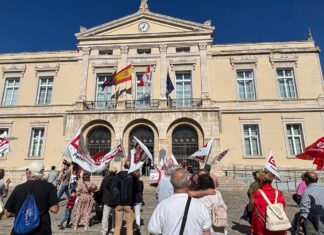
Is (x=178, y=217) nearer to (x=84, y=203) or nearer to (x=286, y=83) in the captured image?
(x=84, y=203)

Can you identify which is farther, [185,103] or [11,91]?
[11,91]

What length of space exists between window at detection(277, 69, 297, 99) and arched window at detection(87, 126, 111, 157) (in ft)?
46.3

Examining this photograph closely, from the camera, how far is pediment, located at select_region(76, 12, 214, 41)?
2241 cm

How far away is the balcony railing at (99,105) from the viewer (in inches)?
816

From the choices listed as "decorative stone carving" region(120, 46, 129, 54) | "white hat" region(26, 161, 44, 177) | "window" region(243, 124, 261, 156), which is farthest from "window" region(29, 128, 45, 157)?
"white hat" region(26, 161, 44, 177)

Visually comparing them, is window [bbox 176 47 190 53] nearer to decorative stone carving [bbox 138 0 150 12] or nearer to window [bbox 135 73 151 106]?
window [bbox 135 73 151 106]

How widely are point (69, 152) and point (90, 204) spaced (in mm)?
1631

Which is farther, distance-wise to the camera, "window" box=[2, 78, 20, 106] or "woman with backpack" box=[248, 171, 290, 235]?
"window" box=[2, 78, 20, 106]

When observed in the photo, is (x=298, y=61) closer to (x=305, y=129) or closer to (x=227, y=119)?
(x=305, y=129)

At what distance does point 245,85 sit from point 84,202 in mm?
17152

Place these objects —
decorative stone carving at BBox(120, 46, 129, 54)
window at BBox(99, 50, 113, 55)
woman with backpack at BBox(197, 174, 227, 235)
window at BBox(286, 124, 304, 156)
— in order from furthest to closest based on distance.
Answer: window at BBox(99, 50, 113, 55)
decorative stone carving at BBox(120, 46, 129, 54)
window at BBox(286, 124, 304, 156)
woman with backpack at BBox(197, 174, 227, 235)

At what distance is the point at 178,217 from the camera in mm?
2693

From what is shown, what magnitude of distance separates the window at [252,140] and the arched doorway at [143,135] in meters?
7.10

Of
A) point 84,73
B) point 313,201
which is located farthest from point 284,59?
point 313,201
